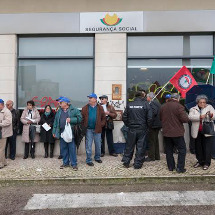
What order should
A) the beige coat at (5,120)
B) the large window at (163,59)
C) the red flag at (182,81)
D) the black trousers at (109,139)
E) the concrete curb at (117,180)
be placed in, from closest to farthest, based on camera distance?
the concrete curb at (117,180), the beige coat at (5,120), the red flag at (182,81), the black trousers at (109,139), the large window at (163,59)

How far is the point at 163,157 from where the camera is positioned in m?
7.25

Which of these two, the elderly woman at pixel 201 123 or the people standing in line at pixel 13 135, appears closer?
the elderly woman at pixel 201 123

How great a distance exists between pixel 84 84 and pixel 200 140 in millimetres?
4314

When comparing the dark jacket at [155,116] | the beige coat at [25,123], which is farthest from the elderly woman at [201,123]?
the beige coat at [25,123]

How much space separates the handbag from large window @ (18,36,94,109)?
407cm

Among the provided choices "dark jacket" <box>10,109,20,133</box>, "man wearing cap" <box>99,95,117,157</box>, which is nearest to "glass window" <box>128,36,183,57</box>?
"man wearing cap" <box>99,95,117,157</box>

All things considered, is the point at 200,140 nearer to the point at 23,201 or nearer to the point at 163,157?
the point at 163,157

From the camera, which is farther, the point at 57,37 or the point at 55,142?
the point at 57,37

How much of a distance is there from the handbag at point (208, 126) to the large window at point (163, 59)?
8.47ft

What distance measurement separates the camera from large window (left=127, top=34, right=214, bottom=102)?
8.34 meters

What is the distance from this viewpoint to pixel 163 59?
8422 mm

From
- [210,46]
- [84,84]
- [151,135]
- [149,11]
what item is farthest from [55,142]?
[210,46]

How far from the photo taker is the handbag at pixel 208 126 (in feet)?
18.8

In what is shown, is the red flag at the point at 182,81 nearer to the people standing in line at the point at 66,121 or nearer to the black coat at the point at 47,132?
the people standing in line at the point at 66,121
